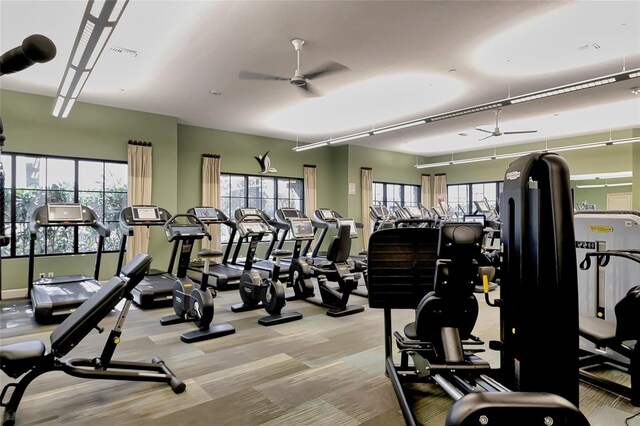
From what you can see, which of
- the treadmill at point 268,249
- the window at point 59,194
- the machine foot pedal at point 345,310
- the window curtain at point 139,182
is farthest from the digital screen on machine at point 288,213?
the window at point 59,194

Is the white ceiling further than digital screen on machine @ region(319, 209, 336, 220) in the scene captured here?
No

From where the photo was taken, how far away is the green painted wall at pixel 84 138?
6184mm

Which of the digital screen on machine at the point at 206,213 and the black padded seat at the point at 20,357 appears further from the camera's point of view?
the digital screen on machine at the point at 206,213

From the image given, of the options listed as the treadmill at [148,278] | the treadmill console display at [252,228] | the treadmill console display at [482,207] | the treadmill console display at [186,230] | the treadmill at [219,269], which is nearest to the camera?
the treadmill console display at [186,230]

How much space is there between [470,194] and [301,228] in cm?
904

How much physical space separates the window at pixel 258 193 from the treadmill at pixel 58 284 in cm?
375

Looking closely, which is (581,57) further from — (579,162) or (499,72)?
(579,162)

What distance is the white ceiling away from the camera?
3.83 meters

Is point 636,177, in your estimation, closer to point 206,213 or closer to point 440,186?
point 440,186

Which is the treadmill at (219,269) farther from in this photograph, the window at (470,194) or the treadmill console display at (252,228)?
the window at (470,194)

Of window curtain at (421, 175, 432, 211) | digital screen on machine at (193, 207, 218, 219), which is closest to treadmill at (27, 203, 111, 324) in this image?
digital screen on machine at (193, 207, 218, 219)

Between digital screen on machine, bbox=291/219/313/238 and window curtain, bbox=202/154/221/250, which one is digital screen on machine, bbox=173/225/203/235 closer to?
digital screen on machine, bbox=291/219/313/238

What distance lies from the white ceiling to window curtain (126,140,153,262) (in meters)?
0.82

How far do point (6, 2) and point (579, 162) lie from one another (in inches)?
488
